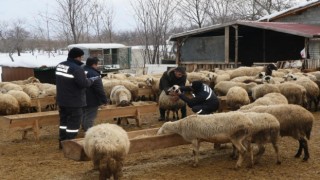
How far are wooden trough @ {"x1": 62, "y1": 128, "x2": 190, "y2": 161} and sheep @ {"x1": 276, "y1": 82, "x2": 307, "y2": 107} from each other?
554 centimetres

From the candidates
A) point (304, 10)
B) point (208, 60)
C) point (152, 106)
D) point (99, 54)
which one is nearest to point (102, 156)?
point (152, 106)

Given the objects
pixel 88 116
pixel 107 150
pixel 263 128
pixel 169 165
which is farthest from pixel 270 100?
pixel 107 150

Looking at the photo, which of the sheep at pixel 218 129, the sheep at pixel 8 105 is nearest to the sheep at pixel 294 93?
the sheep at pixel 218 129

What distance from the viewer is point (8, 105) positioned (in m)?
12.3

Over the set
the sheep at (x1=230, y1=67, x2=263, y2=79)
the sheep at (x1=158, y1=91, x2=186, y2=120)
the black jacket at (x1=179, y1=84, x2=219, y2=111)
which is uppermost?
the sheep at (x1=230, y1=67, x2=263, y2=79)

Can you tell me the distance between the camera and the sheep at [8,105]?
484 inches

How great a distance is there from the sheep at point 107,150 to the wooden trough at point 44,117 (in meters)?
3.96

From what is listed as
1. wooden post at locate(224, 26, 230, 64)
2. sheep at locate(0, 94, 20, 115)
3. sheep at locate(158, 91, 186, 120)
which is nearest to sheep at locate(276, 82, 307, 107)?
sheep at locate(158, 91, 186, 120)

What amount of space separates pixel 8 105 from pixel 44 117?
2.82 m

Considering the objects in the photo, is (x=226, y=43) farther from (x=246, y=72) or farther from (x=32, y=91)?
(x=32, y=91)

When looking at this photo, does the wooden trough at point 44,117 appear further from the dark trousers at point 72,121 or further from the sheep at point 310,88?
the sheep at point 310,88

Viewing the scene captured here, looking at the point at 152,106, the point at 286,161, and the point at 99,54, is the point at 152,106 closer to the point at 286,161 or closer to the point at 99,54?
the point at 286,161

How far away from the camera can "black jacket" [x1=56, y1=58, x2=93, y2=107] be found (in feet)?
27.0

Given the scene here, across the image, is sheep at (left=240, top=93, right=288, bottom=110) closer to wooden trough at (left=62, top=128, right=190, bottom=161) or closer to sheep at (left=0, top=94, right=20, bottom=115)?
wooden trough at (left=62, top=128, right=190, bottom=161)
